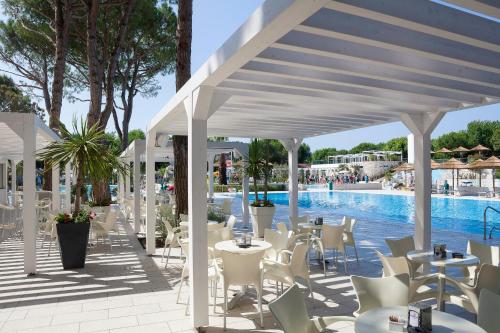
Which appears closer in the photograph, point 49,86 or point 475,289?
point 475,289

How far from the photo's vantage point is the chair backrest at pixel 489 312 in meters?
2.42

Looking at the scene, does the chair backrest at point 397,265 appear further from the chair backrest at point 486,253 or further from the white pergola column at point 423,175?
the white pergola column at point 423,175

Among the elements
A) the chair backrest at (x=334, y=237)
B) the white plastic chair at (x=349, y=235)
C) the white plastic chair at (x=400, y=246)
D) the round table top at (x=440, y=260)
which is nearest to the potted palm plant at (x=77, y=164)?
the chair backrest at (x=334, y=237)

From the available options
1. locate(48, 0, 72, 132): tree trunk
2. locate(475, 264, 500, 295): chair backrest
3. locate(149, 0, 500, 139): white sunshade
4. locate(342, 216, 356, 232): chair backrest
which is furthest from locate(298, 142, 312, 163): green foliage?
locate(475, 264, 500, 295): chair backrest

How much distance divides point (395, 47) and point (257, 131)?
6.49 metres

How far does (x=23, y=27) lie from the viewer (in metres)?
14.5

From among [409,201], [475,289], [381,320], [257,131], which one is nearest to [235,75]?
[381,320]

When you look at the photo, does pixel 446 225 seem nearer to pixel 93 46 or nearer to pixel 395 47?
pixel 395 47

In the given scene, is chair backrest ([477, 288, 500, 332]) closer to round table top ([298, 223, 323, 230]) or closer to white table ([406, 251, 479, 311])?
white table ([406, 251, 479, 311])

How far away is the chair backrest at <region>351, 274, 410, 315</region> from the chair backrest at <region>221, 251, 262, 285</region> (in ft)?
4.13

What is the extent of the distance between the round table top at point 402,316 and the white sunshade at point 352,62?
188cm

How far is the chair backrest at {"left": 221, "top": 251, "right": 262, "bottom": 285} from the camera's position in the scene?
4.00 meters

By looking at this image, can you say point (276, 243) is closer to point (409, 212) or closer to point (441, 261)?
point (441, 261)

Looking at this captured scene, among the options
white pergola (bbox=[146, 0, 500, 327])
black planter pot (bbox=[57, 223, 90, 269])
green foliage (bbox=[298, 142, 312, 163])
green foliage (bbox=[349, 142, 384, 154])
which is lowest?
black planter pot (bbox=[57, 223, 90, 269])
